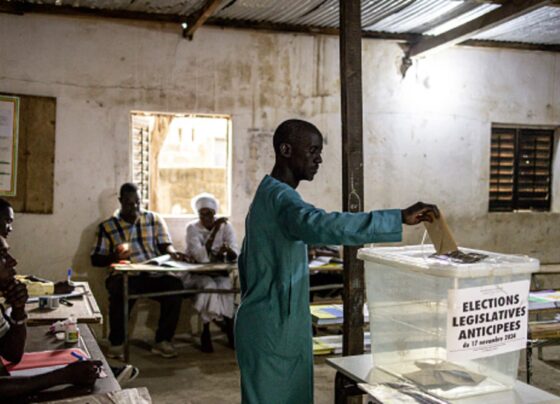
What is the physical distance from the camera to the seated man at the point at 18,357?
6.93 ft

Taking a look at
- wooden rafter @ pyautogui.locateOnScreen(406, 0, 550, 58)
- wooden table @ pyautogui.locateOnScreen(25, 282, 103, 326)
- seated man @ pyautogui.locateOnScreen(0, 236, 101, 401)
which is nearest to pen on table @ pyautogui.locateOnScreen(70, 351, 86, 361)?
seated man @ pyautogui.locateOnScreen(0, 236, 101, 401)

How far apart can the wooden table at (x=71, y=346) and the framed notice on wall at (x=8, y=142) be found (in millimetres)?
3410

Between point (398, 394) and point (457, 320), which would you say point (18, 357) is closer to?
point (398, 394)

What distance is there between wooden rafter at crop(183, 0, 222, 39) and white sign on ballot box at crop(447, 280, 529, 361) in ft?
14.3

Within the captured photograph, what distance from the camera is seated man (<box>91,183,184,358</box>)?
241 inches

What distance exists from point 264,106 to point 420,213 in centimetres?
520

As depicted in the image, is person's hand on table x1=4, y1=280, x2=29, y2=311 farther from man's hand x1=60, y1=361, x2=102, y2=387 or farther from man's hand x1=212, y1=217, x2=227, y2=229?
man's hand x1=212, y1=217, x2=227, y2=229

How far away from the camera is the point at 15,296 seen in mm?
2596

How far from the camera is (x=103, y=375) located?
2.30 m

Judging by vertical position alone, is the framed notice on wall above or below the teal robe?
above

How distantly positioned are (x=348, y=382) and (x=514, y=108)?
6.62 m

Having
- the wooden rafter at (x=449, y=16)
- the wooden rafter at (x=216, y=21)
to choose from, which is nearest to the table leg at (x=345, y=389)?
the wooden rafter at (x=216, y=21)

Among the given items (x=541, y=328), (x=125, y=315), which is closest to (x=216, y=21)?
(x=125, y=315)

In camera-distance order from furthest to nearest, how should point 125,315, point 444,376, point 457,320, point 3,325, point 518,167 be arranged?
point 518,167, point 125,315, point 3,325, point 444,376, point 457,320
